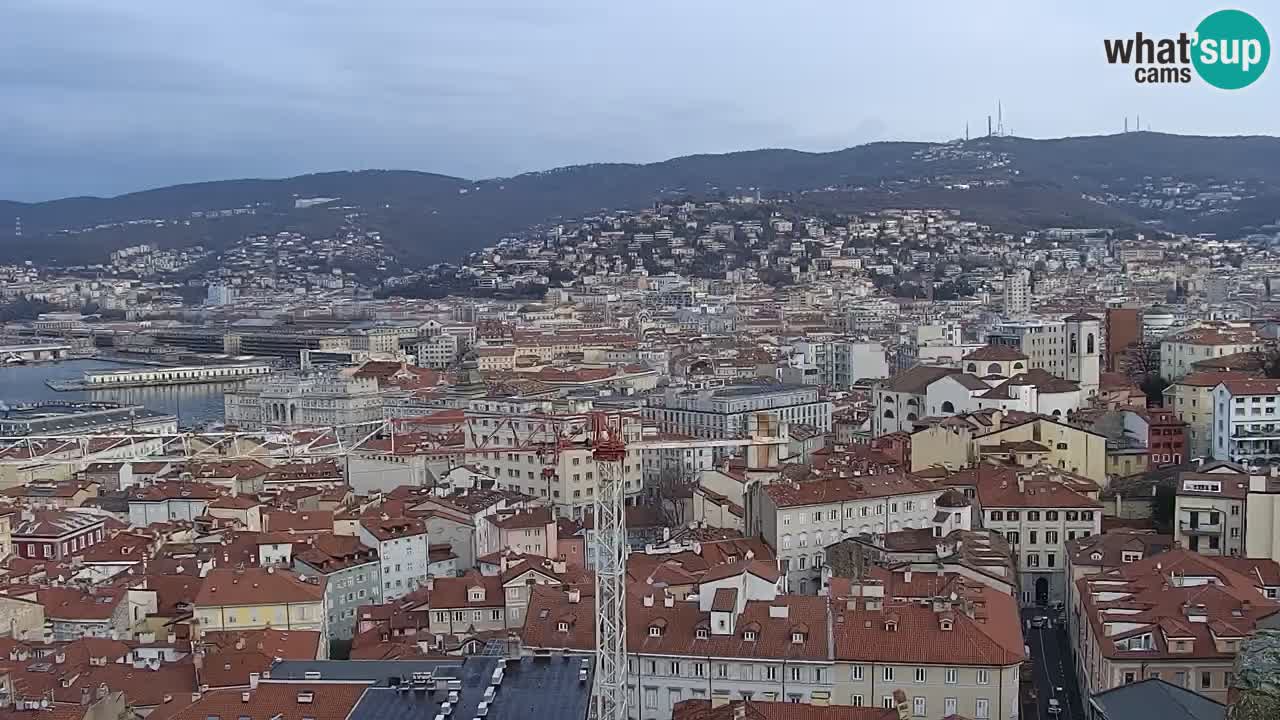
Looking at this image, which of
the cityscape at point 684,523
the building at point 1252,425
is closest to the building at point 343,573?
the cityscape at point 684,523

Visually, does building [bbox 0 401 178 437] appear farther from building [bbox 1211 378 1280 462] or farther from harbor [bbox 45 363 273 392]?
building [bbox 1211 378 1280 462]

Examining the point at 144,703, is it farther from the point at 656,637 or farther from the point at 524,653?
the point at 656,637

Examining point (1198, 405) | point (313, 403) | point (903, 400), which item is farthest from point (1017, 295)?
point (1198, 405)

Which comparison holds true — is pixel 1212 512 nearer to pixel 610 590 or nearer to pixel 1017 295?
pixel 610 590

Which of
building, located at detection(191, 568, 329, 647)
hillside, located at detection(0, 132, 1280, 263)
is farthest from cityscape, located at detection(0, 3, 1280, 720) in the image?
hillside, located at detection(0, 132, 1280, 263)

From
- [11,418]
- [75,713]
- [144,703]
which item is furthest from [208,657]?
[11,418]

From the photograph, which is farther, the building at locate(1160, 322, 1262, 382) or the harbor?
the harbor

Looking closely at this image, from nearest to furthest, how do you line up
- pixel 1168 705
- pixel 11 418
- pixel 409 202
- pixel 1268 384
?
pixel 1168 705 < pixel 1268 384 < pixel 11 418 < pixel 409 202
